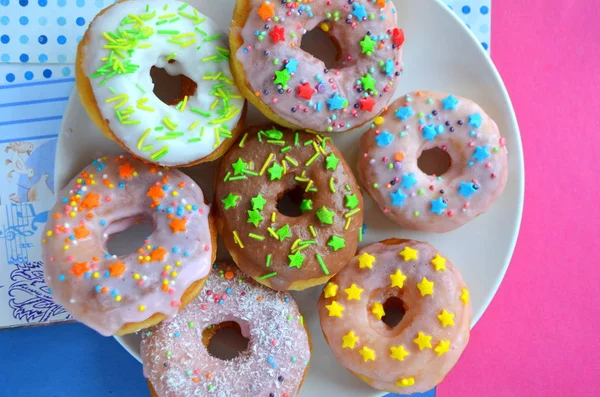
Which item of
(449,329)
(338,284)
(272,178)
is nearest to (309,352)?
(338,284)

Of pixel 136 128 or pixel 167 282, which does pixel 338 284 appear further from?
pixel 136 128

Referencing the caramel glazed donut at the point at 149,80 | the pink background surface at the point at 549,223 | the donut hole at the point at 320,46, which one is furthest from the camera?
the pink background surface at the point at 549,223

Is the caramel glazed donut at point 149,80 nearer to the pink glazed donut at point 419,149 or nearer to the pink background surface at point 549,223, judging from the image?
the pink glazed donut at point 419,149

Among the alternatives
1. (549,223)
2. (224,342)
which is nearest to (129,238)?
(224,342)

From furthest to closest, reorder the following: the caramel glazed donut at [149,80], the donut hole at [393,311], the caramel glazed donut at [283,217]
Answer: the donut hole at [393,311], the caramel glazed donut at [283,217], the caramel glazed donut at [149,80]

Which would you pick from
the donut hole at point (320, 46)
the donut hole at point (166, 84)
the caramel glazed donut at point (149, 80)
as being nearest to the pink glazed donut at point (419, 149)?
the donut hole at point (320, 46)

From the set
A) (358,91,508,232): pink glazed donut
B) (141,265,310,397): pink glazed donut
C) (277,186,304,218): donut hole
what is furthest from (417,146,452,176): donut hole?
(141,265,310,397): pink glazed donut

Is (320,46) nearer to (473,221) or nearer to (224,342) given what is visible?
(473,221)
